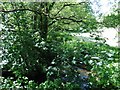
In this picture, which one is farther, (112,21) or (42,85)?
(112,21)

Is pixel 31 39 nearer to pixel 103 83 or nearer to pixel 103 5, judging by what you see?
pixel 103 83

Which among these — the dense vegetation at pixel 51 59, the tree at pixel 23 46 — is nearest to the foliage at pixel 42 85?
the dense vegetation at pixel 51 59

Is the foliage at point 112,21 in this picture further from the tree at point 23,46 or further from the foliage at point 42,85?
the foliage at point 42,85

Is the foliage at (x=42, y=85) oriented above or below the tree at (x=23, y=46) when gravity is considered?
below

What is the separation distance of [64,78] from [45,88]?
0.64ft

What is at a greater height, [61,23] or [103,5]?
[103,5]

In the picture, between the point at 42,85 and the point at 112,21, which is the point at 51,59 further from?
the point at 112,21

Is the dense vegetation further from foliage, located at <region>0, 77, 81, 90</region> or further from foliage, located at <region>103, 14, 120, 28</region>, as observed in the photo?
foliage, located at <region>103, 14, 120, 28</region>

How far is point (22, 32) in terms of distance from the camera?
194cm

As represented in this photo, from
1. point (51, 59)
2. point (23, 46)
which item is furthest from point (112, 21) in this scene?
point (23, 46)

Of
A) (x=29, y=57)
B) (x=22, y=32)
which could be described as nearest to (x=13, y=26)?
(x=22, y=32)

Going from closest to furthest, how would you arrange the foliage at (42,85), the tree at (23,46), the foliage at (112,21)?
the foliage at (42,85)
the tree at (23,46)
the foliage at (112,21)

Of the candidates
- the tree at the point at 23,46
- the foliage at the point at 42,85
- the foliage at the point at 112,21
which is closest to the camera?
the foliage at the point at 42,85

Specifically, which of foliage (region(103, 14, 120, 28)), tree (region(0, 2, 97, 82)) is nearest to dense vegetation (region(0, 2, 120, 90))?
tree (region(0, 2, 97, 82))
